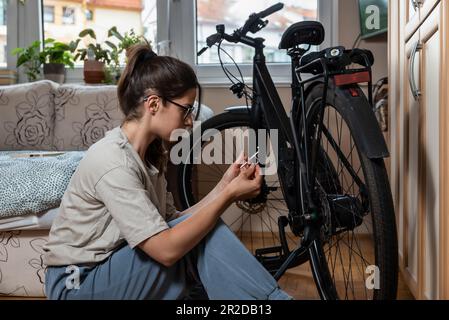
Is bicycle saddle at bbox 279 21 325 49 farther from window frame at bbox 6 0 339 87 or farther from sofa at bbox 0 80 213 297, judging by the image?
window frame at bbox 6 0 339 87

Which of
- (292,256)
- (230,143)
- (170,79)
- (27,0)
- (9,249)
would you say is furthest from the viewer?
(27,0)

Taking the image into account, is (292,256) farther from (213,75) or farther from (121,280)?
(213,75)

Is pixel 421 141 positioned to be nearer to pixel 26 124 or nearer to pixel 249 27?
pixel 249 27

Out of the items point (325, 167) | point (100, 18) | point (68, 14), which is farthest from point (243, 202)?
point (68, 14)

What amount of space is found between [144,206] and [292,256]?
489mm

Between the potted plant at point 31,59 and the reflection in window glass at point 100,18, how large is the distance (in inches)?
7.0

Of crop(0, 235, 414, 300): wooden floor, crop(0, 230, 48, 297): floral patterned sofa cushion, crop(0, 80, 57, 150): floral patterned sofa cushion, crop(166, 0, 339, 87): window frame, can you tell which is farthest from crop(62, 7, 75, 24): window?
crop(0, 235, 414, 300): wooden floor

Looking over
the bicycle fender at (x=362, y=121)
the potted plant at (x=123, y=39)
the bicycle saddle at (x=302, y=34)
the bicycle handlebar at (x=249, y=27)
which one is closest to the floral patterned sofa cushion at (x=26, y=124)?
the potted plant at (x=123, y=39)

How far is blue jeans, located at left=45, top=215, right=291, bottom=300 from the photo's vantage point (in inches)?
40.3

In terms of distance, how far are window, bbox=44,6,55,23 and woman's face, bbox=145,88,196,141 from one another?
6.67ft

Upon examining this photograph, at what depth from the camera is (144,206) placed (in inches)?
39.5

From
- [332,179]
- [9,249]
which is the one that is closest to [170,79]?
[332,179]

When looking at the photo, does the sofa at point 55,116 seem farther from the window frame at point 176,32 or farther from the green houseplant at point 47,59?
the window frame at point 176,32

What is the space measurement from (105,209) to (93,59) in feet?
5.76
